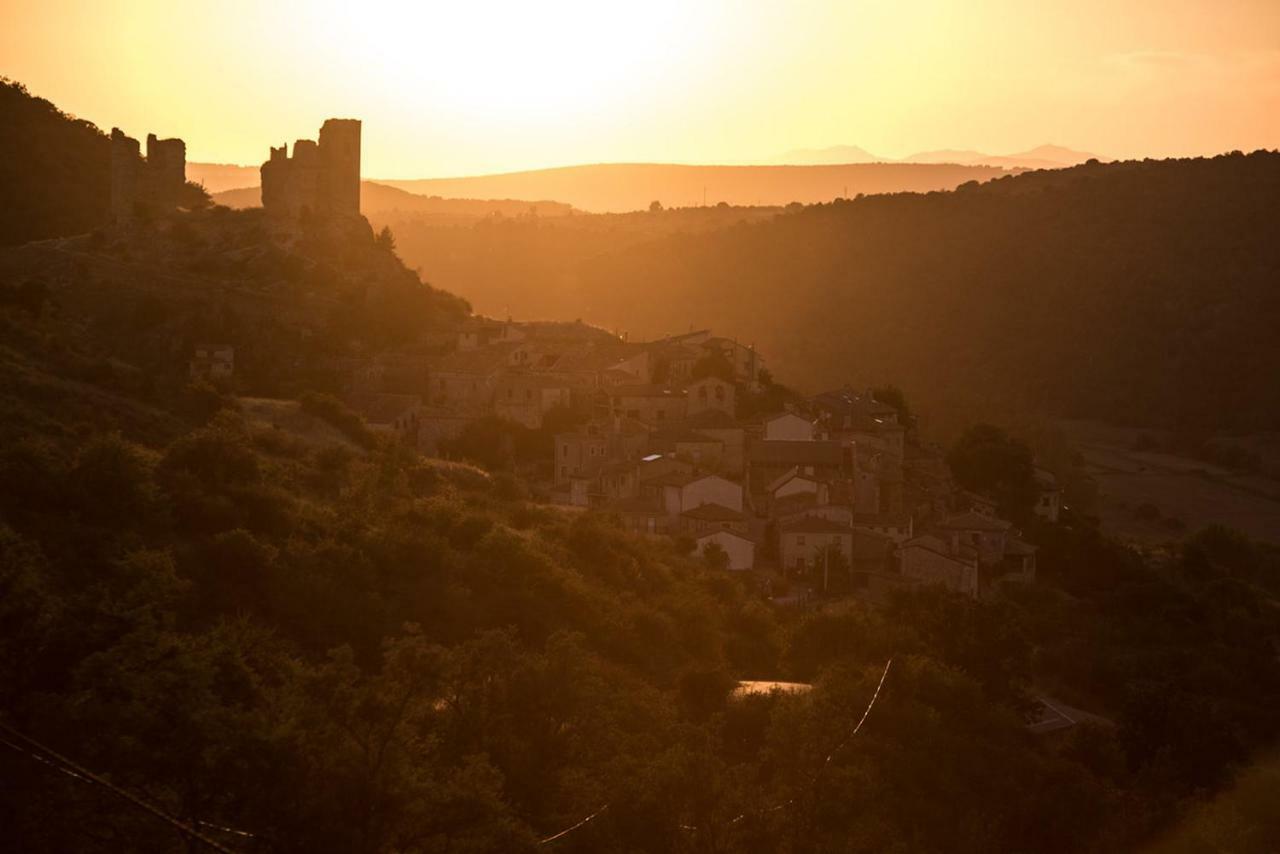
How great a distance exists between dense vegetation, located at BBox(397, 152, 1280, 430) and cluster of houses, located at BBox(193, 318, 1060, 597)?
78.6 feet

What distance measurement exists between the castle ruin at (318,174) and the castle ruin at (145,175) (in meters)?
2.48

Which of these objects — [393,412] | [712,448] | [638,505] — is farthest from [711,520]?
[393,412]

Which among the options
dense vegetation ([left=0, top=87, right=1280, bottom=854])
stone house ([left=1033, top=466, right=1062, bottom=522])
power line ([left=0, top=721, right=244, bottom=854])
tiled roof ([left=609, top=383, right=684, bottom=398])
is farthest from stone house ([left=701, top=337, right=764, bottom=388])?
power line ([left=0, top=721, right=244, bottom=854])

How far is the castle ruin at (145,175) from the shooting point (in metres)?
43.0

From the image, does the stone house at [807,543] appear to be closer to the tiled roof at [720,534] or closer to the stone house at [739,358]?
the tiled roof at [720,534]

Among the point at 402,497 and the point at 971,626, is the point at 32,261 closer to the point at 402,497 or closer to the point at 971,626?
the point at 402,497

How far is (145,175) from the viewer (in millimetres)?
44125

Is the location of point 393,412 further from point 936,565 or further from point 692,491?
point 936,565

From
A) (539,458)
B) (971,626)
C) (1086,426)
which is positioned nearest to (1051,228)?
(1086,426)

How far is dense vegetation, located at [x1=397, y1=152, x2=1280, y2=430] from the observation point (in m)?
73.9

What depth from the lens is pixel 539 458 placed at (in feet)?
116

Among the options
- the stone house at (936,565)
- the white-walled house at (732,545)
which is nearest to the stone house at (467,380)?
the white-walled house at (732,545)

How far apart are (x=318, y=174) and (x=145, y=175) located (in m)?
4.77

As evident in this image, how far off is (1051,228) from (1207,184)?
A: 30.6 feet
